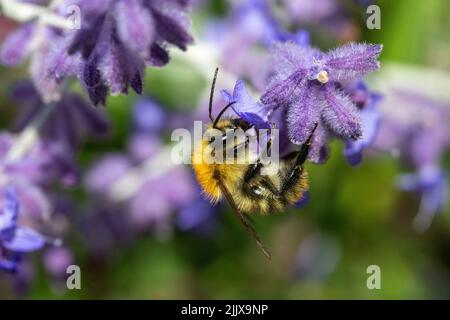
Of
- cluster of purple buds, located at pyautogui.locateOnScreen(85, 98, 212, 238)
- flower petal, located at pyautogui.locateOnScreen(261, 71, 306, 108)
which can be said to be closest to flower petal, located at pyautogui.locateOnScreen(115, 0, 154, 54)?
flower petal, located at pyautogui.locateOnScreen(261, 71, 306, 108)

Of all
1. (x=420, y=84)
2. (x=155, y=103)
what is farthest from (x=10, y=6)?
(x=420, y=84)

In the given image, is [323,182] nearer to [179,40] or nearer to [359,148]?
[359,148]

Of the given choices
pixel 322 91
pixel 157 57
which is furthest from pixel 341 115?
pixel 157 57

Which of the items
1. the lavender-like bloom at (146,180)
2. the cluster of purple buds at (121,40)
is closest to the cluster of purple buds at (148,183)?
the lavender-like bloom at (146,180)

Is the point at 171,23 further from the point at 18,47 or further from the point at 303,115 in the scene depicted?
the point at 18,47

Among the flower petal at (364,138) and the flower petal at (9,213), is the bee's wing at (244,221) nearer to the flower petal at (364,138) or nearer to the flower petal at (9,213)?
the flower petal at (364,138)

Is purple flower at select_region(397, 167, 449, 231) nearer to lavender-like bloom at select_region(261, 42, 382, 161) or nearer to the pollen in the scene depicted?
lavender-like bloom at select_region(261, 42, 382, 161)
